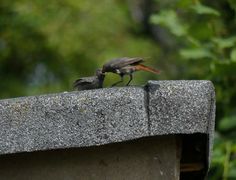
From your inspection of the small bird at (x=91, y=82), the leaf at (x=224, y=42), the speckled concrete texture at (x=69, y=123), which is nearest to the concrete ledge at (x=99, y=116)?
the speckled concrete texture at (x=69, y=123)

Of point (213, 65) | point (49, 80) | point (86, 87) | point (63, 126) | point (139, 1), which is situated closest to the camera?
point (63, 126)

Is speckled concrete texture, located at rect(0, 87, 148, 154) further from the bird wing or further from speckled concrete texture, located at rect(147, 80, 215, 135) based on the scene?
the bird wing

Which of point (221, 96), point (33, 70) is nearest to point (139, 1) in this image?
point (33, 70)

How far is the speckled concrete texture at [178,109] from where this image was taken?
3260 millimetres

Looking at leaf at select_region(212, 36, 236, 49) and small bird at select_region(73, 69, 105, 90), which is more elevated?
small bird at select_region(73, 69, 105, 90)

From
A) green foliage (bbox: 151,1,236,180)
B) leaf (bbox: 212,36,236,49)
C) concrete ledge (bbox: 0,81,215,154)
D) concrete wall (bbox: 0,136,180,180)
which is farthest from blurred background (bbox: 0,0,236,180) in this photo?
concrete ledge (bbox: 0,81,215,154)

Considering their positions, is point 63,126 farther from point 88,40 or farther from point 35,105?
point 88,40

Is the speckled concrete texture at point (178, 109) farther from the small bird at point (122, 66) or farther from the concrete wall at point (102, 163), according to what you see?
the small bird at point (122, 66)

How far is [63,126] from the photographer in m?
3.21

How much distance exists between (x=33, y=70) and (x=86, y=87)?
11976mm

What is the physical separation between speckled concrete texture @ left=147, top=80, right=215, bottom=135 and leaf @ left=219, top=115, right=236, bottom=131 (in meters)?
2.05

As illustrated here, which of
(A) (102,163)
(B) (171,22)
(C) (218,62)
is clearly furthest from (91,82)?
(B) (171,22)

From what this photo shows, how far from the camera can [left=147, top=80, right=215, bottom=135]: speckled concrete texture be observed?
128 inches

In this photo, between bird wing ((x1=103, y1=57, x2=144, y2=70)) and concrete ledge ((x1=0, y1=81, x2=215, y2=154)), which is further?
bird wing ((x1=103, y1=57, x2=144, y2=70))
